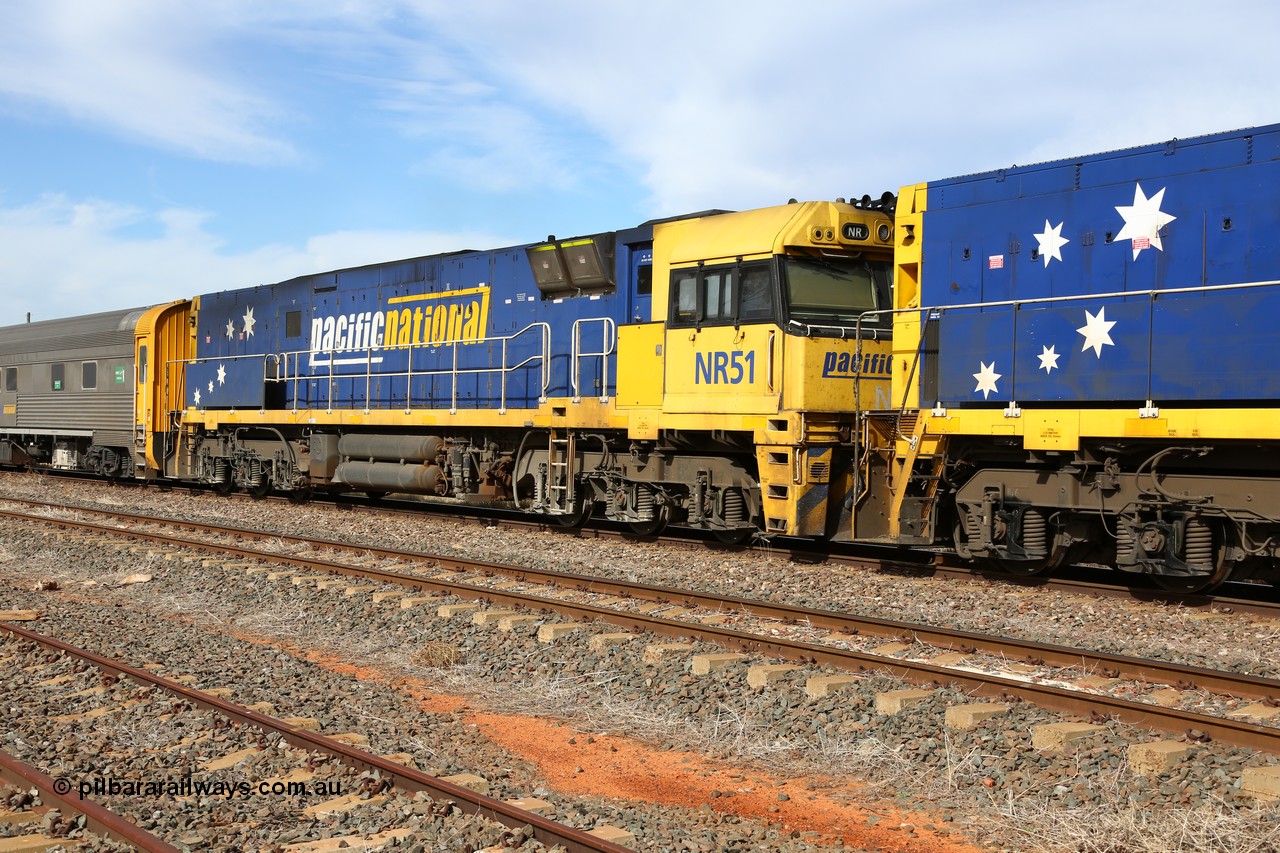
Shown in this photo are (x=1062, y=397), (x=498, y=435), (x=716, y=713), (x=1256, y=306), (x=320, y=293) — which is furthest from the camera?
(x=320, y=293)

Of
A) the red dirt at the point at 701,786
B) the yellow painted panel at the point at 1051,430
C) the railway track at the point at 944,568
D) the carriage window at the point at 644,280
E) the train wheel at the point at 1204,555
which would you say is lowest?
the red dirt at the point at 701,786

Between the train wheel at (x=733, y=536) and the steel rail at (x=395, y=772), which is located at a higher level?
the train wheel at (x=733, y=536)

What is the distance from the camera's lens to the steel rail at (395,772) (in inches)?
179

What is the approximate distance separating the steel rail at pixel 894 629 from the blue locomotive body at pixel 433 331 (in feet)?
Result: 11.9

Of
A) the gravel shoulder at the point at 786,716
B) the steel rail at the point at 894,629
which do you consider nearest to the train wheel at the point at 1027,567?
the gravel shoulder at the point at 786,716

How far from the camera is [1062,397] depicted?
987 centimetres

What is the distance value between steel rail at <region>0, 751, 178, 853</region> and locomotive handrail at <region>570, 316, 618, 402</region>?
30.5ft

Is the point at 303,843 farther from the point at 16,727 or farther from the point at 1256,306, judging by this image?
the point at 1256,306

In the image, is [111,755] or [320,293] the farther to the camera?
→ [320,293]

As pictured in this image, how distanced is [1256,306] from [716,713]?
5.49m

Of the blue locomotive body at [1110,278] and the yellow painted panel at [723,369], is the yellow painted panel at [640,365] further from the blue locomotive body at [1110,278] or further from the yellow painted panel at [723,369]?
the blue locomotive body at [1110,278]

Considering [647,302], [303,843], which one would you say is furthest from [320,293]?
[303,843]

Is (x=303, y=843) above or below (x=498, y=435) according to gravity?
below

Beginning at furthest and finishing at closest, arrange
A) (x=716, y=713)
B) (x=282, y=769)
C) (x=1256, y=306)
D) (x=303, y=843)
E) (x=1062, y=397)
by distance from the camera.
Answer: (x=1062, y=397)
(x=1256, y=306)
(x=716, y=713)
(x=282, y=769)
(x=303, y=843)
